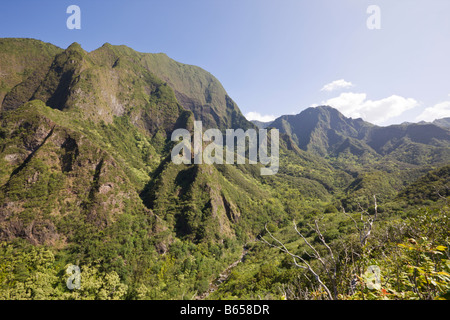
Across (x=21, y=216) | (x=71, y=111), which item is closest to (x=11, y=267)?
(x=21, y=216)

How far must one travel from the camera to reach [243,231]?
94.0 meters

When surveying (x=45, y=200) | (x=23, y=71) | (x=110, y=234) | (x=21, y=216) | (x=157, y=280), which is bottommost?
(x=157, y=280)

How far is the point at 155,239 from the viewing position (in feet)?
232

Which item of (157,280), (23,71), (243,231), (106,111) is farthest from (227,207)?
(23,71)

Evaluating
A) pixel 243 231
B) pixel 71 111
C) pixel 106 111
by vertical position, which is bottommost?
pixel 243 231

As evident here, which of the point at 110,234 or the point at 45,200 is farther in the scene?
the point at 110,234

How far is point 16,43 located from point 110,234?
560 ft

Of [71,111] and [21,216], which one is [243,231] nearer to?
[21,216]

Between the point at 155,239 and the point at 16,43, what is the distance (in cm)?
18110

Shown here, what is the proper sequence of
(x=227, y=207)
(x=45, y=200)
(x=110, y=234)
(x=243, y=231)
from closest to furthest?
(x=45, y=200) → (x=110, y=234) → (x=243, y=231) → (x=227, y=207)
